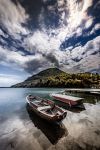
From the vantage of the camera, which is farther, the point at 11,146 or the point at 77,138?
the point at 77,138

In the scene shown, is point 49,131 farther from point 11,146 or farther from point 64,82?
point 64,82

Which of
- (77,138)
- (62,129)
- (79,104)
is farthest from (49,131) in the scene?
(79,104)

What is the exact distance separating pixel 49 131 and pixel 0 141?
18.6ft

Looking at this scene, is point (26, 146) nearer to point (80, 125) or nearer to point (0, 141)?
point (0, 141)

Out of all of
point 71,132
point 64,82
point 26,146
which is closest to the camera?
point 26,146

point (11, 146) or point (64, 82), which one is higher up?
point (64, 82)

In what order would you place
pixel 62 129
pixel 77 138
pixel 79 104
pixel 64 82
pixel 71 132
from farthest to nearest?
pixel 64 82, pixel 79 104, pixel 62 129, pixel 71 132, pixel 77 138

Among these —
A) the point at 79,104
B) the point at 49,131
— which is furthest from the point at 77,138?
the point at 79,104

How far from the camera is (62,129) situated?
13.7 meters

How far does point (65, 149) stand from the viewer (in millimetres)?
9414

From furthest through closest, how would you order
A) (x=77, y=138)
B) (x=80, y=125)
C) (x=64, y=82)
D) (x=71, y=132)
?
(x=64, y=82) → (x=80, y=125) → (x=71, y=132) → (x=77, y=138)

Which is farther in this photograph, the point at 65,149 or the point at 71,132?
the point at 71,132

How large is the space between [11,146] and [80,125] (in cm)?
935

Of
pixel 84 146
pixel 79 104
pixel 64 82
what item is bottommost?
pixel 84 146
